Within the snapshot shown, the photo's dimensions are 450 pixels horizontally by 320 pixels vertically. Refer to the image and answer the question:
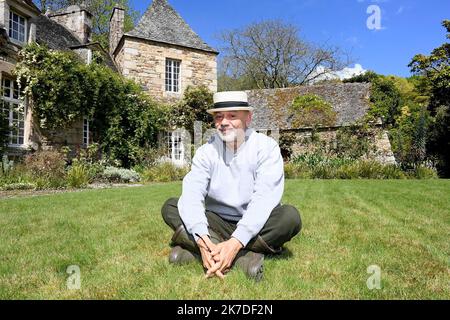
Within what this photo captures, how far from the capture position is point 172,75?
19703 mm

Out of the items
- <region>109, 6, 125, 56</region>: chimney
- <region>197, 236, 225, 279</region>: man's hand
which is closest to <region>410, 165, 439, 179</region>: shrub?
<region>197, 236, 225, 279</region>: man's hand

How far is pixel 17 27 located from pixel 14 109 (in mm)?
2925

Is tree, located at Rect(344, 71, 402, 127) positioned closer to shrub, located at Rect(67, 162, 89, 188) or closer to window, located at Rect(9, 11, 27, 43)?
shrub, located at Rect(67, 162, 89, 188)

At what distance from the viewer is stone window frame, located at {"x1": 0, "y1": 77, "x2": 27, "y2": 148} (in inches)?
478

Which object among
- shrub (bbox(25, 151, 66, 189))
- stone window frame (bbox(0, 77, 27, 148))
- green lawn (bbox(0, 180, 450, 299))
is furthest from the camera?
stone window frame (bbox(0, 77, 27, 148))

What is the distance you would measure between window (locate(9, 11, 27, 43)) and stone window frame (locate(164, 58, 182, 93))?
7.59 metres

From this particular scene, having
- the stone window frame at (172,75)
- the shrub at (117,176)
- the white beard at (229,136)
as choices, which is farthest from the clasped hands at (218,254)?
the stone window frame at (172,75)

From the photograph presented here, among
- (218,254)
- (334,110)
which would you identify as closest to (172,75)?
(334,110)

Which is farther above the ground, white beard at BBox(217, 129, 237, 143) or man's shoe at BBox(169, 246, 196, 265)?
white beard at BBox(217, 129, 237, 143)

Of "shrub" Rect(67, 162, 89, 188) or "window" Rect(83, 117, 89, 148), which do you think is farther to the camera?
"window" Rect(83, 117, 89, 148)

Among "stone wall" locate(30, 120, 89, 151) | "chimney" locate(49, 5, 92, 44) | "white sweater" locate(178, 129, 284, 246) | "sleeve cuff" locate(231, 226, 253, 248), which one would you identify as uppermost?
"chimney" locate(49, 5, 92, 44)

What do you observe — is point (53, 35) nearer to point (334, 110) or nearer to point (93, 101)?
point (93, 101)

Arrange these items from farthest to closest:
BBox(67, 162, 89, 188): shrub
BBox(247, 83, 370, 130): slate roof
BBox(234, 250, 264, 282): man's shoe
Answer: BBox(247, 83, 370, 130): slate roof < BBox(67, 162, 89, 188): shrub < BBox(234, 250, 264, 282): man's shoe
